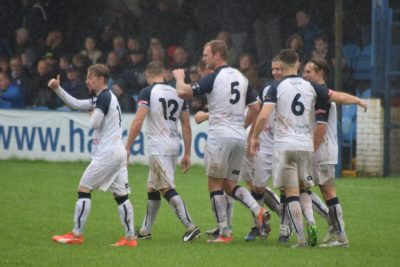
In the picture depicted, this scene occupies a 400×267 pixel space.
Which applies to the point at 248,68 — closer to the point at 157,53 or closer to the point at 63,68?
the point at 157,53

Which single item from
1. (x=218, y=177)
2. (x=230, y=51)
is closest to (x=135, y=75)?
(x=230, y=51)

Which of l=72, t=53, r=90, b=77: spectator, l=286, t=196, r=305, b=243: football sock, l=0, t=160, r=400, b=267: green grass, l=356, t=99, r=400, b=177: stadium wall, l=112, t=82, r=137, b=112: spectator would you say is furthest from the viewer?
l=72, t=53, r=90, b=77: spectator

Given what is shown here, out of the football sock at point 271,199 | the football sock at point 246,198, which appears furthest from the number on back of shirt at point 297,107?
the football sock at point 271,199

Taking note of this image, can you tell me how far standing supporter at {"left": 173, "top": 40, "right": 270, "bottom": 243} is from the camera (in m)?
11.3

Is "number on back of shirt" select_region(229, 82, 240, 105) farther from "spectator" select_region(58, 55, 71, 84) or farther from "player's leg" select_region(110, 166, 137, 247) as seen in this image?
"spectator" select_region(58, 55, 71, 84)

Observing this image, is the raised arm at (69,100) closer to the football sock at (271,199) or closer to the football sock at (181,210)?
the football sock at (181,210)

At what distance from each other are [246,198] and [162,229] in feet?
5.57

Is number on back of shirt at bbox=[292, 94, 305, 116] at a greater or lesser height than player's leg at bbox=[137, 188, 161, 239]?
greater

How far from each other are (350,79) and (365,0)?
2747mm

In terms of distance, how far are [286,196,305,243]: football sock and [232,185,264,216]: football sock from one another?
1.89ft

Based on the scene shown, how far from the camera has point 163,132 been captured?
11648 millimetres

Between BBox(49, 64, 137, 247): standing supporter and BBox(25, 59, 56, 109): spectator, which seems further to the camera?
BBox(25, 59, 56, 109): spectator

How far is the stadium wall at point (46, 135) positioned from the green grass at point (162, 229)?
1.59 meters

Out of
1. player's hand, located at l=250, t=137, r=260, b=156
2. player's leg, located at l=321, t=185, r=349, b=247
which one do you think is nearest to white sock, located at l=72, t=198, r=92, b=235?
player's hand, located at l=250, t=137, r=260, b=156
